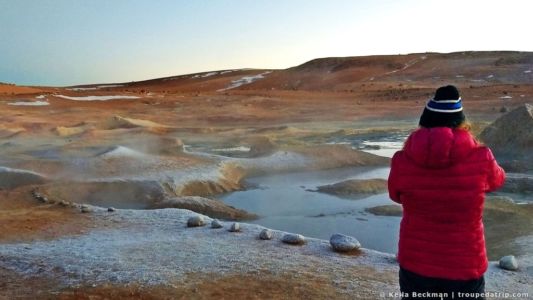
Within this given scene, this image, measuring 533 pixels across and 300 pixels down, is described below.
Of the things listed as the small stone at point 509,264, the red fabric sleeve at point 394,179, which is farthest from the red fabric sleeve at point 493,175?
the small stone at point 509,264

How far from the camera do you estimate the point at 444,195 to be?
2.77 meters

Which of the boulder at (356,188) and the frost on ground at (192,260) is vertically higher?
the frost on ground at (192,260)

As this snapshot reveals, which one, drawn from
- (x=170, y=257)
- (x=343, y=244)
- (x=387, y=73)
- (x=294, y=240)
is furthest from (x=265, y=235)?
(x=387, y=73)

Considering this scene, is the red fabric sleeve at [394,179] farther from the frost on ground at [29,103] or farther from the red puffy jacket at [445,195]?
the frost on ground at [29,103]

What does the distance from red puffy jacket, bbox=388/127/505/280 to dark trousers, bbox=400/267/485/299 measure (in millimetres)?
32

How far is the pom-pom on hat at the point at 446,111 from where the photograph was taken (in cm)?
274

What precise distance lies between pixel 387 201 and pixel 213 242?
3.77 meters

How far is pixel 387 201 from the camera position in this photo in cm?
908

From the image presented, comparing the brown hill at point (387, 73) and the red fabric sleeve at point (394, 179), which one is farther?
the brown hill at point (387, 73)

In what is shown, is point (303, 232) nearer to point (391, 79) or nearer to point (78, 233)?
point (78, 233)

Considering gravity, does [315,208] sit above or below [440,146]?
below

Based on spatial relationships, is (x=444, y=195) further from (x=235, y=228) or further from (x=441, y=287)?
(x=235, y=228)

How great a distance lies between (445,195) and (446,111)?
1.34ft

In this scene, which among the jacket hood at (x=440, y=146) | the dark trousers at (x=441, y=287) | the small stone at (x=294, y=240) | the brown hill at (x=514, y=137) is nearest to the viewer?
the jacket hood at (x=440, y=146)
